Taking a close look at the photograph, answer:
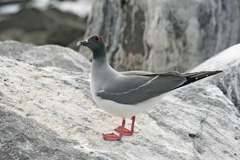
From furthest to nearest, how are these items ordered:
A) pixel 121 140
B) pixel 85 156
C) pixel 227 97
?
pixel 227 97 < pixel 121 140 < pixel 85 156

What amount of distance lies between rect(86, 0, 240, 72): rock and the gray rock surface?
3305 millimetres

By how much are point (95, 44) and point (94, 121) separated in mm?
843

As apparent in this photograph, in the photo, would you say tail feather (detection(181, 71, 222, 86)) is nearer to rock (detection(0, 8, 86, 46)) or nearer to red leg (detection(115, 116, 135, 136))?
red leg (detection(115, 116, 135, 136))

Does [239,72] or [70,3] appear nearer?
[239,72]

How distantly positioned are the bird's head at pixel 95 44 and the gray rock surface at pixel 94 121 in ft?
2.35

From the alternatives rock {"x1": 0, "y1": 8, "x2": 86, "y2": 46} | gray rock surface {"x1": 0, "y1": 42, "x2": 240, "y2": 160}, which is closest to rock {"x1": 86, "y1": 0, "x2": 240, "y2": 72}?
gray rock surface {"x1": 0, "y1": 42, "x2": 240, "y2": 160}

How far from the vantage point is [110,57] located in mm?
13508

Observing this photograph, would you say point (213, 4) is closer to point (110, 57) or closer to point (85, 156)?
point (110, 57)

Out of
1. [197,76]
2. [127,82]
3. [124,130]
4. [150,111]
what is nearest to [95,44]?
[127,82]

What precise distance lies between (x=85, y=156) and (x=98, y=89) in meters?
0.91

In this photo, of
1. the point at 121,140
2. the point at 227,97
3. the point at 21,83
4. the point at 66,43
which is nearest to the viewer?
the point at 121,140

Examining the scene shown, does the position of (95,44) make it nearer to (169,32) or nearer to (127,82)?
(127,82)

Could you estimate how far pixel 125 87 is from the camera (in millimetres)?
7438

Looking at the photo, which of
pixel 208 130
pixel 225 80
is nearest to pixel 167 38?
pixel 225 80
